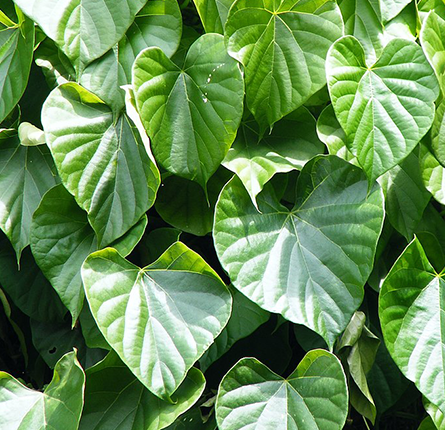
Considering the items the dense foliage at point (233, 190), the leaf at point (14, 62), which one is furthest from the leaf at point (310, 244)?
the leaf at point (14, 62)

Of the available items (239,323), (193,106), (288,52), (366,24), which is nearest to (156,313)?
(239,323)

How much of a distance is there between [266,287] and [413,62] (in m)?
0.36

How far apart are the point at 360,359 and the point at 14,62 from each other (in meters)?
0.67

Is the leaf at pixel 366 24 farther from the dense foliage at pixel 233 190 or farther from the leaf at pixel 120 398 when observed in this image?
the leaf at pixel 120 398

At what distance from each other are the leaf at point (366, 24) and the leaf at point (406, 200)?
179 millimetres

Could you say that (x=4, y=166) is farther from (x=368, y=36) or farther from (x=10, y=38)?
(x=368, y=36)

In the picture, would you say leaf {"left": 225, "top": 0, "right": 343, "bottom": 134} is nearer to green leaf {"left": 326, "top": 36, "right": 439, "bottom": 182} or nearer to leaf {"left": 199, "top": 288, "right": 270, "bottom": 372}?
green leaf {"left": 326, "top": 36, "right": 439, "bottom": 182}

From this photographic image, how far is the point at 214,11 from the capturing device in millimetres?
801

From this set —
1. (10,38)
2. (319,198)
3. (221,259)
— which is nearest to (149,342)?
(221,259)

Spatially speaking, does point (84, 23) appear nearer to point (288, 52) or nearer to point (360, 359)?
point (288, 52)

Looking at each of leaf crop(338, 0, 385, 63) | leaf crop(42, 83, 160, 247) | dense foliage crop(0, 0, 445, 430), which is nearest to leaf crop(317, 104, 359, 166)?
dense foliage crop(0, 0, 445, 430)

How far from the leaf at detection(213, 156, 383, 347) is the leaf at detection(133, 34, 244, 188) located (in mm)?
60

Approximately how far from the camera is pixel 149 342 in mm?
725

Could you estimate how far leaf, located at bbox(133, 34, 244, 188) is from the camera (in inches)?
29.6
